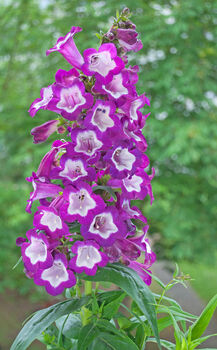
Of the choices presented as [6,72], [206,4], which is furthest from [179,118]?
[6,72]

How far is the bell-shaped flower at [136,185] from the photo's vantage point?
2.66 ft

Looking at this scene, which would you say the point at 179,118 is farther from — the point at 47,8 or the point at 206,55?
the point at 47,8

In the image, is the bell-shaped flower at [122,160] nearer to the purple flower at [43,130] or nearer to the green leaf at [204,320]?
Result: the purple flower at [43,130]

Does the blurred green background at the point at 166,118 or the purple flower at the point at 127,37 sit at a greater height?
the purple flower at the point at 127,37

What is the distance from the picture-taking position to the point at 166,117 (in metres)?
4.11

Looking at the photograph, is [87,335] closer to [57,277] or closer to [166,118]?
[57,277]

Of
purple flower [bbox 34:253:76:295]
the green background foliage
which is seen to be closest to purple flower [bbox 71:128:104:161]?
purple flower [bbox 34:253:76:295]

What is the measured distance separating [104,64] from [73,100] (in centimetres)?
10

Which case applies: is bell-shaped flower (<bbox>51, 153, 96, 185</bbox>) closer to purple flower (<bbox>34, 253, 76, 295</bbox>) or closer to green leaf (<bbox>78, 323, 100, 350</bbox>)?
purple flower (<bbox>34, 253, 76, 295</bbox>)

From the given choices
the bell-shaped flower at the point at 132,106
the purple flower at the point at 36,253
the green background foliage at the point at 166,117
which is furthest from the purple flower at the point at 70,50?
the green background foliage at the point at 166,117

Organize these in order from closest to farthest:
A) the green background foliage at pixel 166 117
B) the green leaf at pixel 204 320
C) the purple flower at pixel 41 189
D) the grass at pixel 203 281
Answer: the purple flower at pixel 41 189 < the green leaf at pixel 204 320 < the green background foliage at pixel 166 117 < the grass at pixel 203 281

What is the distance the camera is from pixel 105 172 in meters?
0.84

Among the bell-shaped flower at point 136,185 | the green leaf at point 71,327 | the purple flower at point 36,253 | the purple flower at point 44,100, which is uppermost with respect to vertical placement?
the purple flower at point 44,100

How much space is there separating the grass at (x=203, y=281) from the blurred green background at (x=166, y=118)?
1486 mm
